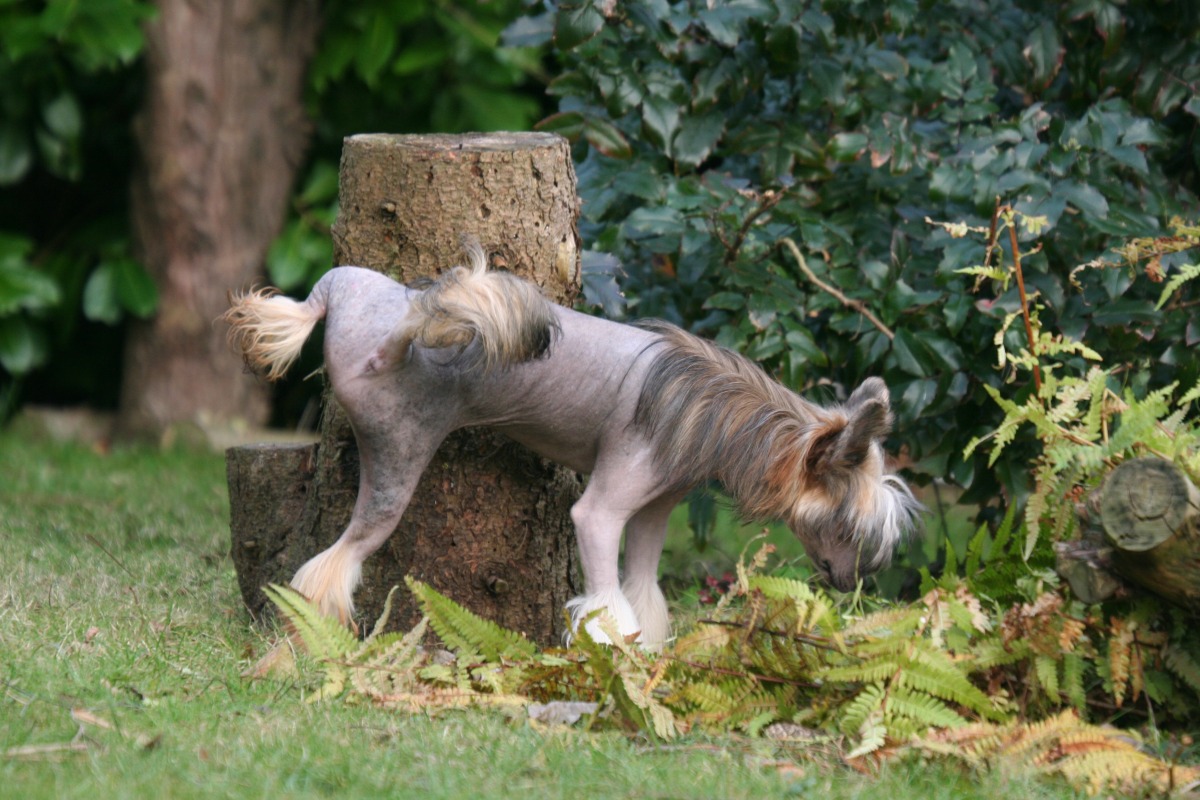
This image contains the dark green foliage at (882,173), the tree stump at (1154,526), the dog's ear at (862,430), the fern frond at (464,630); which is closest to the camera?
the tree stump at (1154,526)

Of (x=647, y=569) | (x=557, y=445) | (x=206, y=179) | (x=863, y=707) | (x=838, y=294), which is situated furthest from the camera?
(x=206, y=179)

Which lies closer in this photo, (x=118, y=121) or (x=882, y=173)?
(x=882, y=173)

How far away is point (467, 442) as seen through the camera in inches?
169

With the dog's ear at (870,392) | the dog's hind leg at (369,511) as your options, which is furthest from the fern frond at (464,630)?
the dog's ear at (870,392)

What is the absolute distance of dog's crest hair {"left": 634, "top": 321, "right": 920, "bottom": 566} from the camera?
12.9ft

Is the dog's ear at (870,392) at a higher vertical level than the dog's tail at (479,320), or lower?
lower

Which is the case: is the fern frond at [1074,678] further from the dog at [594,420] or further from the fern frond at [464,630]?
the fern frond at [464,630]

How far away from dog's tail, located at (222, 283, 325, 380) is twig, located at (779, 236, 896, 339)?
5.84 feet

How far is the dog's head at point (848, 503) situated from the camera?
3.94m

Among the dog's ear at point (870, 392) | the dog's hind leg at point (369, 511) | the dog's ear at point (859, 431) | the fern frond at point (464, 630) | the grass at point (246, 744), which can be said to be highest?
the dog's ear at point (870, 392)

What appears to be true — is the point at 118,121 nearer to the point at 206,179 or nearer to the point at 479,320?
the point at 206,179

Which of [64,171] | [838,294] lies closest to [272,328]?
[838,294]

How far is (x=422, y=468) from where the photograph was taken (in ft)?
13.1

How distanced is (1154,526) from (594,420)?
147 centimetres
